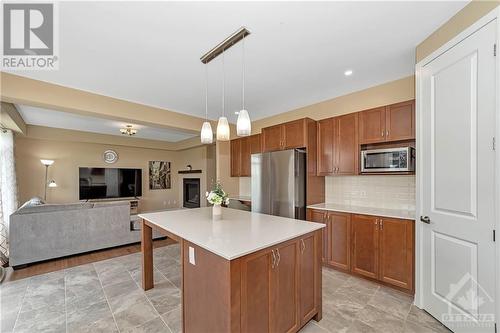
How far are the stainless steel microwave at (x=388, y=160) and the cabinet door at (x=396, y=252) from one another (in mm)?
651

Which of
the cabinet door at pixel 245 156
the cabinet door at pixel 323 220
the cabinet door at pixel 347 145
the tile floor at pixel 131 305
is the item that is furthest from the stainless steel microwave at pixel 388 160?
the cabinet door at pixel 245 156

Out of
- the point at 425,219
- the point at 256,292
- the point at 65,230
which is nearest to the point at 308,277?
the point at 256,292

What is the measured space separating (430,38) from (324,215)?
2.28m

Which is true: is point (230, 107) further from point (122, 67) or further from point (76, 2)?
point (76, 2)

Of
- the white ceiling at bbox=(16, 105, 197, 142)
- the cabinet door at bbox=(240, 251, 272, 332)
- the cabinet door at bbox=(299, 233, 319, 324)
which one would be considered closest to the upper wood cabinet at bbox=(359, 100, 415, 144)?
the cabinet door at bbox=(299, 233, 319, 324)

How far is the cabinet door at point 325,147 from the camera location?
327cm

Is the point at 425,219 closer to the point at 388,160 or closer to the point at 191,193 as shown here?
the point at 388,160

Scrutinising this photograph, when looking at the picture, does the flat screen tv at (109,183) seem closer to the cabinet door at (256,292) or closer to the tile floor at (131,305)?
the tile floor at (131,305)

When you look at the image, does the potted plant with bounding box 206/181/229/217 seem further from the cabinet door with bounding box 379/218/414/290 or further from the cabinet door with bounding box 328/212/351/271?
the cabinet door with bounding box 379/218/414/290

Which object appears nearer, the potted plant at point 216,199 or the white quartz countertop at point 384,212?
the potted plant at point 216,199

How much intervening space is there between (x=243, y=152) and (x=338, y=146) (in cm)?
216

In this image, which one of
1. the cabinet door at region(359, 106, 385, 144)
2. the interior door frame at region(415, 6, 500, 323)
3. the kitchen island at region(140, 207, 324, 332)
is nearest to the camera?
the kitchen island at region(140, 207, 324, 332)

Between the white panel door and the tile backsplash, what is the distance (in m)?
0.85

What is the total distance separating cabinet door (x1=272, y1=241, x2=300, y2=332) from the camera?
1554 millimetres
